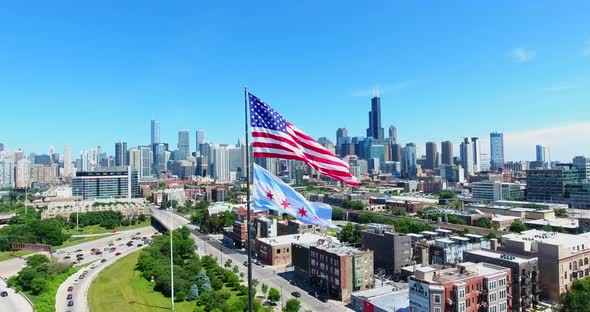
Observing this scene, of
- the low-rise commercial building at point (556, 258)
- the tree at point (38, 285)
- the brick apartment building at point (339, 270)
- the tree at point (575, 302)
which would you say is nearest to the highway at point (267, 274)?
the brick apartment building at point (339, 270)

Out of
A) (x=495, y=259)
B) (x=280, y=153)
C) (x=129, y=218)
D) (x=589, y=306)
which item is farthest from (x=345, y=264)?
(x=129, y=218)

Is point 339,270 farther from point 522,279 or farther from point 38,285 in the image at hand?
point 38,285

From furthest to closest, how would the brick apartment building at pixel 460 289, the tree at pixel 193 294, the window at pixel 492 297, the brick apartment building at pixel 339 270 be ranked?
the brick apartment building at pixel 339 270, the tree at pixel 193 294, the window at pixel 492 297, the brick apartment building at pixel 460 289

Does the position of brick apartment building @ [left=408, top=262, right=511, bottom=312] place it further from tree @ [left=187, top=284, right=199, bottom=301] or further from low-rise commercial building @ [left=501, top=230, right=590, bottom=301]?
tree @ [left=187, top=284, right=199, bottom=301]

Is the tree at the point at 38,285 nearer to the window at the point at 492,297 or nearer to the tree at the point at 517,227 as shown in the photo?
the window at the point at 492,297

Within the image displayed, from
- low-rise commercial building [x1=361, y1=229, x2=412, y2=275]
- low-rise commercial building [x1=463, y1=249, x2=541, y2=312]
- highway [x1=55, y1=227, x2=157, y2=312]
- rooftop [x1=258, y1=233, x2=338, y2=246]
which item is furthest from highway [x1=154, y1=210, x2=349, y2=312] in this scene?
low-rise commercial building [x1=463, y1=249, x2=541, y2=312]

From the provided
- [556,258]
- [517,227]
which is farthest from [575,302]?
[517,227]
